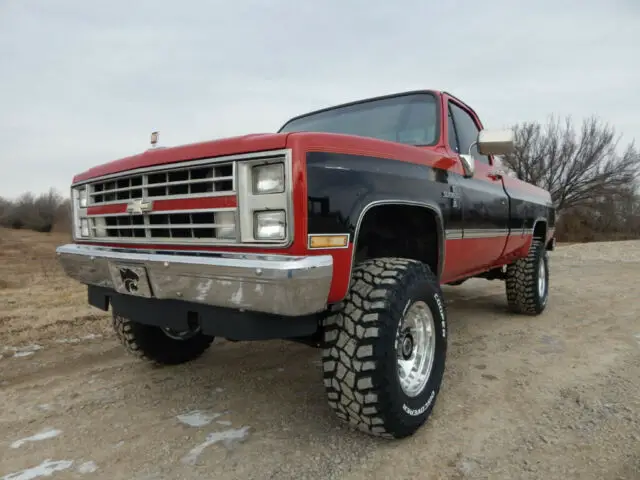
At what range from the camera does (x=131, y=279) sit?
228cm

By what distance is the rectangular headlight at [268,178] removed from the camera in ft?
6.39

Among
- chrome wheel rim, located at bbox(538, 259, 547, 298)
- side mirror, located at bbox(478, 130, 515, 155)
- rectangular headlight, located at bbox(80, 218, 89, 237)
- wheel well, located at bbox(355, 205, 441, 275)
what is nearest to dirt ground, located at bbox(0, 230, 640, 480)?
chrome wheel rim, located at bbox(538, 259, 547, 298)

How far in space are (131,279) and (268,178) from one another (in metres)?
0.91

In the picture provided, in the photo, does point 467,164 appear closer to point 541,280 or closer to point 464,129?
point 464,129

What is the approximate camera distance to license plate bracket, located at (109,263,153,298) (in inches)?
87.0

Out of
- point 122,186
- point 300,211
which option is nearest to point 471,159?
point 300,211

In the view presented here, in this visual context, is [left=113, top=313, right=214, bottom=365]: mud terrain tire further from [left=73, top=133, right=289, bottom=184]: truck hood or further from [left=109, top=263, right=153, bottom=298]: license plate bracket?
[left=73, top=133, right=289, bottom=184]: truck hood

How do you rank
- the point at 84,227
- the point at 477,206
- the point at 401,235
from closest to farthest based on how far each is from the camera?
the point at 401,235 < the point at 84,227 < the point at 477,206

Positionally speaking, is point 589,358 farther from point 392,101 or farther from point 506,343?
point 392,101

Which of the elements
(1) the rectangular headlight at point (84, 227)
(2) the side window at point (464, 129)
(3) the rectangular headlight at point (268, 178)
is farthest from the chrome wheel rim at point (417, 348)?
(1) the rectangular headlight at point (84, 227)

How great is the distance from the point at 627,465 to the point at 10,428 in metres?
3.10

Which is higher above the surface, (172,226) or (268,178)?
(268,178)

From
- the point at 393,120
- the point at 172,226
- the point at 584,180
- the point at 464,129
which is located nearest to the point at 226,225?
the point at 172,226

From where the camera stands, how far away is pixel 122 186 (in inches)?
102
